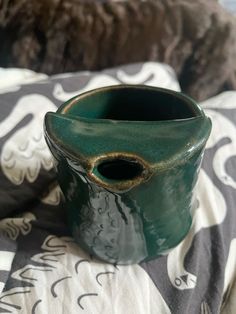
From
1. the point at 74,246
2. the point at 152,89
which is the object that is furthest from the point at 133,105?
the point at 74,246

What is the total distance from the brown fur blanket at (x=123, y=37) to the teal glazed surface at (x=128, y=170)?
23 centimetres

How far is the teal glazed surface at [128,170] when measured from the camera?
0.96 feet

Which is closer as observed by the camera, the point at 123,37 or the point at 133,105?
the point at 133,105

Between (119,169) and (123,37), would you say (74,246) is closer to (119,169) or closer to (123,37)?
(119,169)

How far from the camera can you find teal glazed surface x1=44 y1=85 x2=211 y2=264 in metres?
0.29

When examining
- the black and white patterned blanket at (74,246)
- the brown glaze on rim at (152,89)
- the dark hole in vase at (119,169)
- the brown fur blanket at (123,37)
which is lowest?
the black and white patterned blanket at (74,246)

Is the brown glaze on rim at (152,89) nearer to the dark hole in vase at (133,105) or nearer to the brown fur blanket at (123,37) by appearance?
the dark hole in vase at (133,105)

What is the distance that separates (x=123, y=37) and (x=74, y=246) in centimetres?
31

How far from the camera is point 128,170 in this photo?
32 cm

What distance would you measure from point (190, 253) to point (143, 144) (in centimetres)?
14

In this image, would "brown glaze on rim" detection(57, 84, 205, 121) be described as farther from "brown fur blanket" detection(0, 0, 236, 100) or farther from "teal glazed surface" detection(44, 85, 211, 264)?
"brown fur blanket" detection(0, 0, 236, 100)

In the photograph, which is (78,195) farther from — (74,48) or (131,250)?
(74,48)

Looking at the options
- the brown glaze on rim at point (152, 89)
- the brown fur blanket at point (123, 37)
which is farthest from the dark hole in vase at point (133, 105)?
the brown fur blanket at point (123, 37)

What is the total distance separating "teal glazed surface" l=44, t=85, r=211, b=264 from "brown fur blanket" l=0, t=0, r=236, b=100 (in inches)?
9.1
